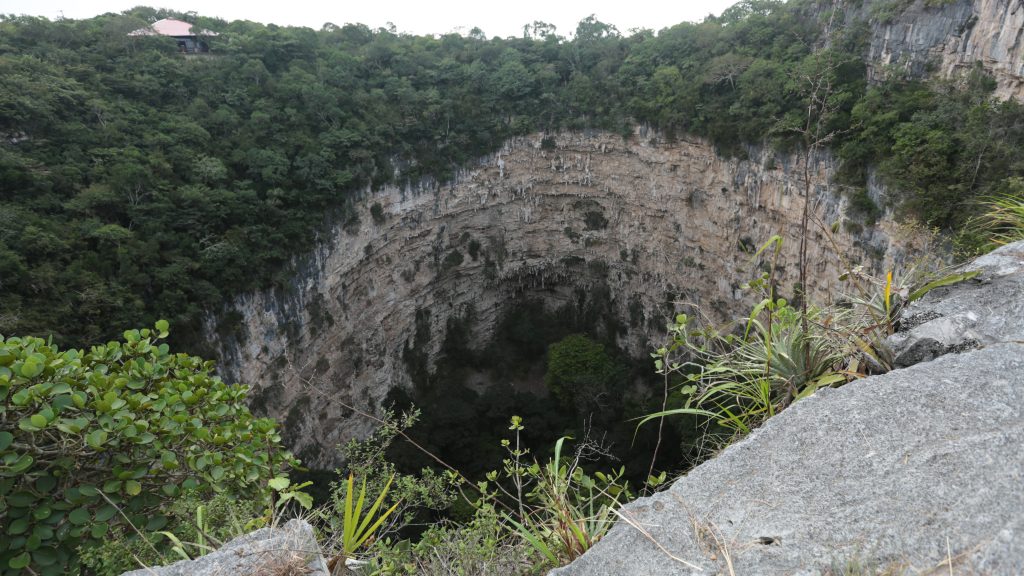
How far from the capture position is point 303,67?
78.4 ft

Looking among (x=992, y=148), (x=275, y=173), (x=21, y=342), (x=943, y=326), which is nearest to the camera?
(x=943, y=326)

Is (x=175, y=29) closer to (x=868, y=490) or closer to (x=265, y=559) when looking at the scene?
(x=265, y=559)

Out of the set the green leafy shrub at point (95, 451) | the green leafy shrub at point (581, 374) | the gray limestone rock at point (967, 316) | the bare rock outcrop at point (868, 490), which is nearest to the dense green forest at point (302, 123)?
the gray limestone rock at point (967, 316)

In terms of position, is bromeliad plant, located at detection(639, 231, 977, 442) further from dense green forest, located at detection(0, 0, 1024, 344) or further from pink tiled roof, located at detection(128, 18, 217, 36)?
pink tiled roof, located at detection(128, 18, 217, 36)

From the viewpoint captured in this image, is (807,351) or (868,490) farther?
(807,351)

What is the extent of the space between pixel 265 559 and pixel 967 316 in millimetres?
3743

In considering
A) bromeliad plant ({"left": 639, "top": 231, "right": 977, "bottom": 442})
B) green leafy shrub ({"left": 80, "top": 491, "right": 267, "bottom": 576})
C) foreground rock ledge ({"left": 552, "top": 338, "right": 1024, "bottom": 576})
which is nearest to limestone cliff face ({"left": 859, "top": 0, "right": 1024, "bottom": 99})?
bromeliad plant ({"left": 639, "top": 231, "right": 977, "bottom": 442})

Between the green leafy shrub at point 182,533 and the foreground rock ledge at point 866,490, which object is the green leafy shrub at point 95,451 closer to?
the green leafy shrub at point 182,533

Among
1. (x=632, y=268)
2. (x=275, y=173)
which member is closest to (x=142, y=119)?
(x=275, y=173)

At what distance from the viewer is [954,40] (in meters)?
13.9

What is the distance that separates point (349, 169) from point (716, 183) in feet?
50.0

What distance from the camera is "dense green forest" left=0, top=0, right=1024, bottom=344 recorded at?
1244 cm

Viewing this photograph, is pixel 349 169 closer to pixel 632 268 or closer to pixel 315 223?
pixel 315 223

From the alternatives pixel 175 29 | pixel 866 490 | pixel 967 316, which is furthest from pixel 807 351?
pixel 175 29
